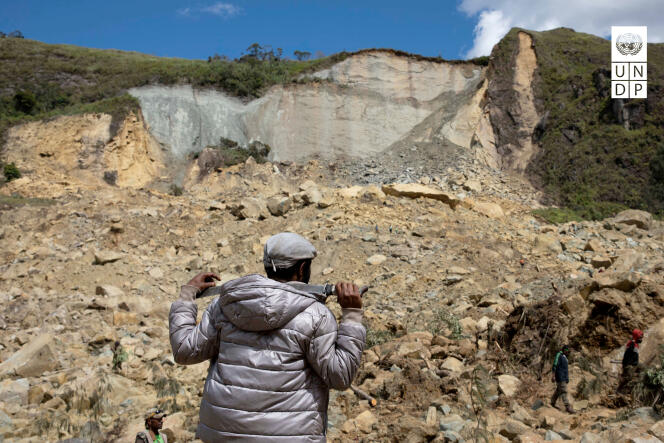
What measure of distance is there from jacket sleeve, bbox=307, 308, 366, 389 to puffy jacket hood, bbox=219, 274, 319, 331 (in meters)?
0.11

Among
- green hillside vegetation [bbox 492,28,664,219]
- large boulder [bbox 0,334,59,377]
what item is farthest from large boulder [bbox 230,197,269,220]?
green hillside vegetation [bbox 492,28,664,219]

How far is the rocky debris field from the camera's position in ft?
14.5

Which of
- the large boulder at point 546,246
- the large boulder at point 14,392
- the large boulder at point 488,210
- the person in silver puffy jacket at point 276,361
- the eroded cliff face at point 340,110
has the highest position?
the eroded cliff face at point 340,110

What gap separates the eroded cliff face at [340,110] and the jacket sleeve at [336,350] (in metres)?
20.5

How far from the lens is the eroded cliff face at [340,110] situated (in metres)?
22.0

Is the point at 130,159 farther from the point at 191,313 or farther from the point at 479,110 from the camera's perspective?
the point at 191,313

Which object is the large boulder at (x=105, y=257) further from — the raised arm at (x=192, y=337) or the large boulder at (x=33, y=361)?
the raised arm at (x=192, y=337)

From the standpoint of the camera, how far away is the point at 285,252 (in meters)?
1.83

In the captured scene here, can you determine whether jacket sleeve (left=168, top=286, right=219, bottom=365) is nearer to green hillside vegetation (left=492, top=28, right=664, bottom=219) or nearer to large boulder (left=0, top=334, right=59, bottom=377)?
large boulder (left=0, top=334, right=59, bottom=377)

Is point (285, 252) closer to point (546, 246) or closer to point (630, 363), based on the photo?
point (630, 363)

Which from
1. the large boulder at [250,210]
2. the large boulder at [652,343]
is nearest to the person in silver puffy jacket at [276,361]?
the large boulder at [652,343]

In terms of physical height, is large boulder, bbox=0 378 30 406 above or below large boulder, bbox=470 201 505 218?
below

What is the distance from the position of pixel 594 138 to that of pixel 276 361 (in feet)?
73.3

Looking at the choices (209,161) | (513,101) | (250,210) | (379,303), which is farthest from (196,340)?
(513,101)
